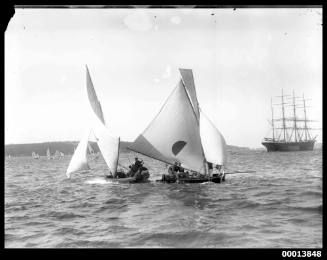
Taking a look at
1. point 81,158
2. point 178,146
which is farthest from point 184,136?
point 81,158

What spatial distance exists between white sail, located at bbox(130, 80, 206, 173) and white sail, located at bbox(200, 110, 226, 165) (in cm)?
44

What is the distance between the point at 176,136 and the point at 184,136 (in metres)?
0.60

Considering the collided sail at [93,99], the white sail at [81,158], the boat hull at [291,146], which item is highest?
the boat hull at [291,146]

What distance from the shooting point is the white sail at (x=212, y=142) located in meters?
30.2

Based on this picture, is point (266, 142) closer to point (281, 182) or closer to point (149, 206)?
point (281, 182)

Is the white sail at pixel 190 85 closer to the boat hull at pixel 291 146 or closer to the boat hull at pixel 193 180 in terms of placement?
the boat hull at pixel 193 180

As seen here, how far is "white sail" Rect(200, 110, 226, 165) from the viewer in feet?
99.2

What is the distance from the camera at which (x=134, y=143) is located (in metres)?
30.5

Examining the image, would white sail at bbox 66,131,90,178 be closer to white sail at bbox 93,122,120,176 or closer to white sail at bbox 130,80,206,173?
white sail at bbox 93,122,120,176

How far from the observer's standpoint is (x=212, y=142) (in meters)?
30.2

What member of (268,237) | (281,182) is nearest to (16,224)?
(268,237)

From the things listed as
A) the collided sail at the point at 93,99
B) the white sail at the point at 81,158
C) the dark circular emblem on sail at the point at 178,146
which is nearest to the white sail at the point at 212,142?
the dark circular emblem on sail at the point at 178,146
